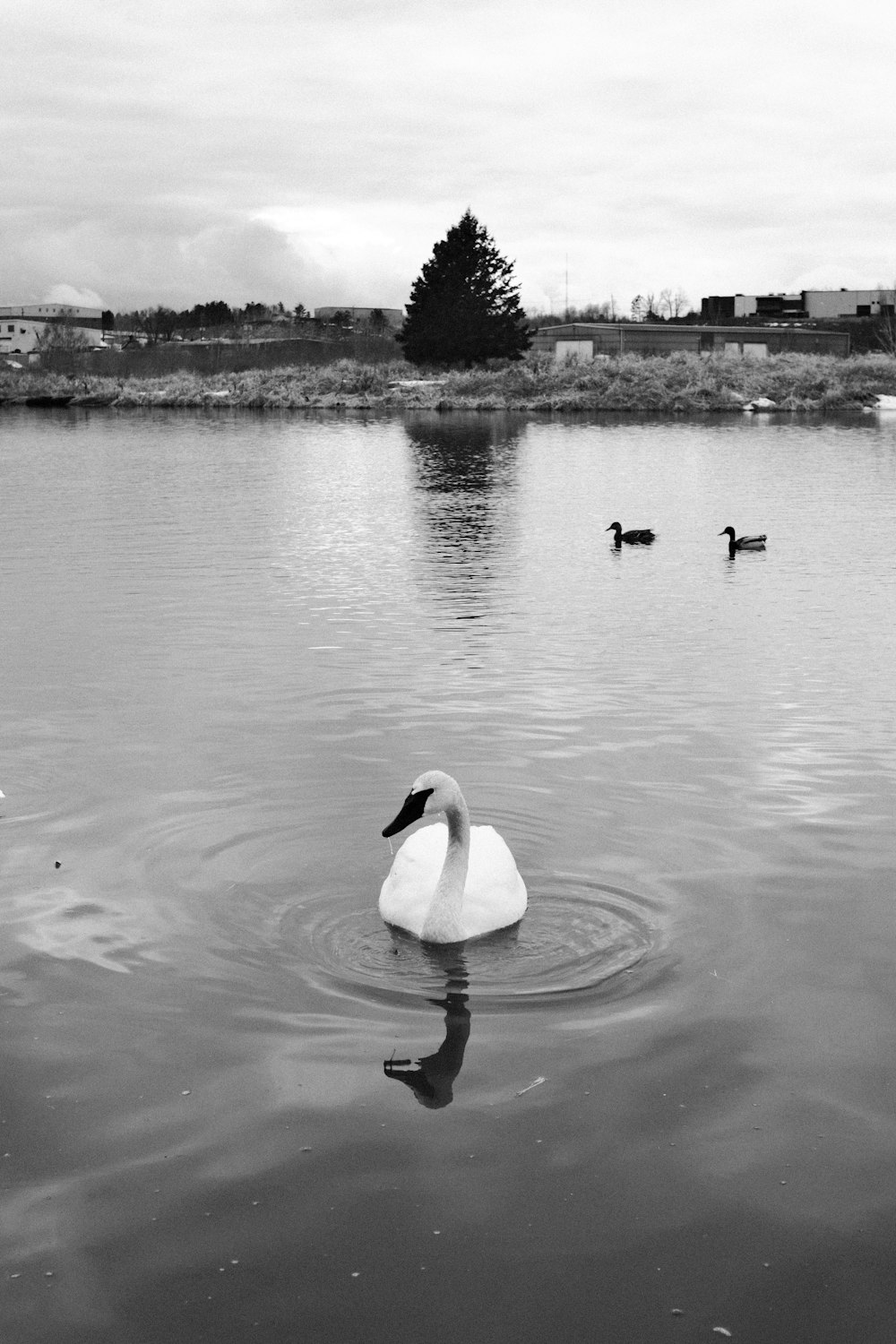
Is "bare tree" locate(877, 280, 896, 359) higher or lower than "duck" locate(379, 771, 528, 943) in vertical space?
higher

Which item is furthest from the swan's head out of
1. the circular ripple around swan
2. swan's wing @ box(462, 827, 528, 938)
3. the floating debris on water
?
the floating debris on water

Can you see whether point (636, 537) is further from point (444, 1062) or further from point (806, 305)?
point (806, 305)

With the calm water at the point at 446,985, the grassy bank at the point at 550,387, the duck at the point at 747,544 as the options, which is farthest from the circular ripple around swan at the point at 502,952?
the grassy bank at the point at 550,387

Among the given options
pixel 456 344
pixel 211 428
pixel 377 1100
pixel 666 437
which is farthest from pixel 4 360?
pixel 377 1100

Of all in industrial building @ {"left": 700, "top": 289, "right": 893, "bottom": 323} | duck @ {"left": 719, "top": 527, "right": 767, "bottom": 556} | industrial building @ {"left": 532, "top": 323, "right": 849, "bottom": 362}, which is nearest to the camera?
duck @ {"left": 719, "top": 527, "right": 767, "bottom": 556}

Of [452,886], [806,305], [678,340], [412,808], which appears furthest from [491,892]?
[806,305]

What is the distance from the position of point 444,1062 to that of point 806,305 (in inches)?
5506

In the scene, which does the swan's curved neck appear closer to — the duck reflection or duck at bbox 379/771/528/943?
duck at bbox 379/771/528/943

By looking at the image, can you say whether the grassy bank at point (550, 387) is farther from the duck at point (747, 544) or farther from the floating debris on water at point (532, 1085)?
the floating debris on water at point (532, 1085)

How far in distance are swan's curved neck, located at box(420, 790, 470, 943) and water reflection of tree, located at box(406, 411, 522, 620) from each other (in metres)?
10.5

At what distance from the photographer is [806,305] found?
13738 cm

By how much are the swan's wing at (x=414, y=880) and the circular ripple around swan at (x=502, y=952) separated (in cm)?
10

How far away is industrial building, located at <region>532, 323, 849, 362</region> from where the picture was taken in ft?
324

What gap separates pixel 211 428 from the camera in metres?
60.0
